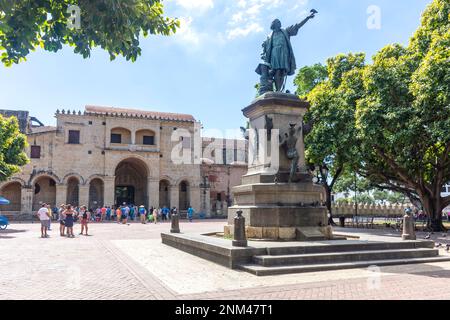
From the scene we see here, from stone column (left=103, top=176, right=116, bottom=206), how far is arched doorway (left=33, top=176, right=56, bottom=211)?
5252 millimetres

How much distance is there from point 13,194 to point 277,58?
34.7 metres

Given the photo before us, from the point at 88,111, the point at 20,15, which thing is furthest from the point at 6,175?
the point at 20,15

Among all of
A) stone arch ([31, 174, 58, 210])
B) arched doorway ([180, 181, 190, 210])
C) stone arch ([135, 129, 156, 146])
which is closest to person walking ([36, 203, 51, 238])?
stone arch ([31, 174, 58, 210])

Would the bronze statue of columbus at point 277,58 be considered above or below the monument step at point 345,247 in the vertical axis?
above

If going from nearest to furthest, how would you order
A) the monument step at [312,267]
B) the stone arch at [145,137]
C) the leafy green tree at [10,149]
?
the monument step at [312,267]
the leafy green tree at [10,149]
the stone arch at [145,137]

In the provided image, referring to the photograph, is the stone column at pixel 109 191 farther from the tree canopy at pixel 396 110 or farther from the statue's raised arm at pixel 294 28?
the statue's raised arm at pixel 294 28

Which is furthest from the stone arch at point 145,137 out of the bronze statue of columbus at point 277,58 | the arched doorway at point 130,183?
the bronze statue of columbus at point 277,58

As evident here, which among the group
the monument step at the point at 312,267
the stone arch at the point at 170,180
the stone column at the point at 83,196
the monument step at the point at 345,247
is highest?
the stone arch at the point at 170,180

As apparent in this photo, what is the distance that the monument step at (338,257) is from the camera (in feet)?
28.4

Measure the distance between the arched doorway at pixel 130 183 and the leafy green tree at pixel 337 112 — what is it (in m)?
23.6

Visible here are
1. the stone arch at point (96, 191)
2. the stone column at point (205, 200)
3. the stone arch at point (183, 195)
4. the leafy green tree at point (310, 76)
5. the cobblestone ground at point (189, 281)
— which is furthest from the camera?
the stone arch at point (183, 195)

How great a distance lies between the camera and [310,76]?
100 feet

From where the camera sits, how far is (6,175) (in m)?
25.5
